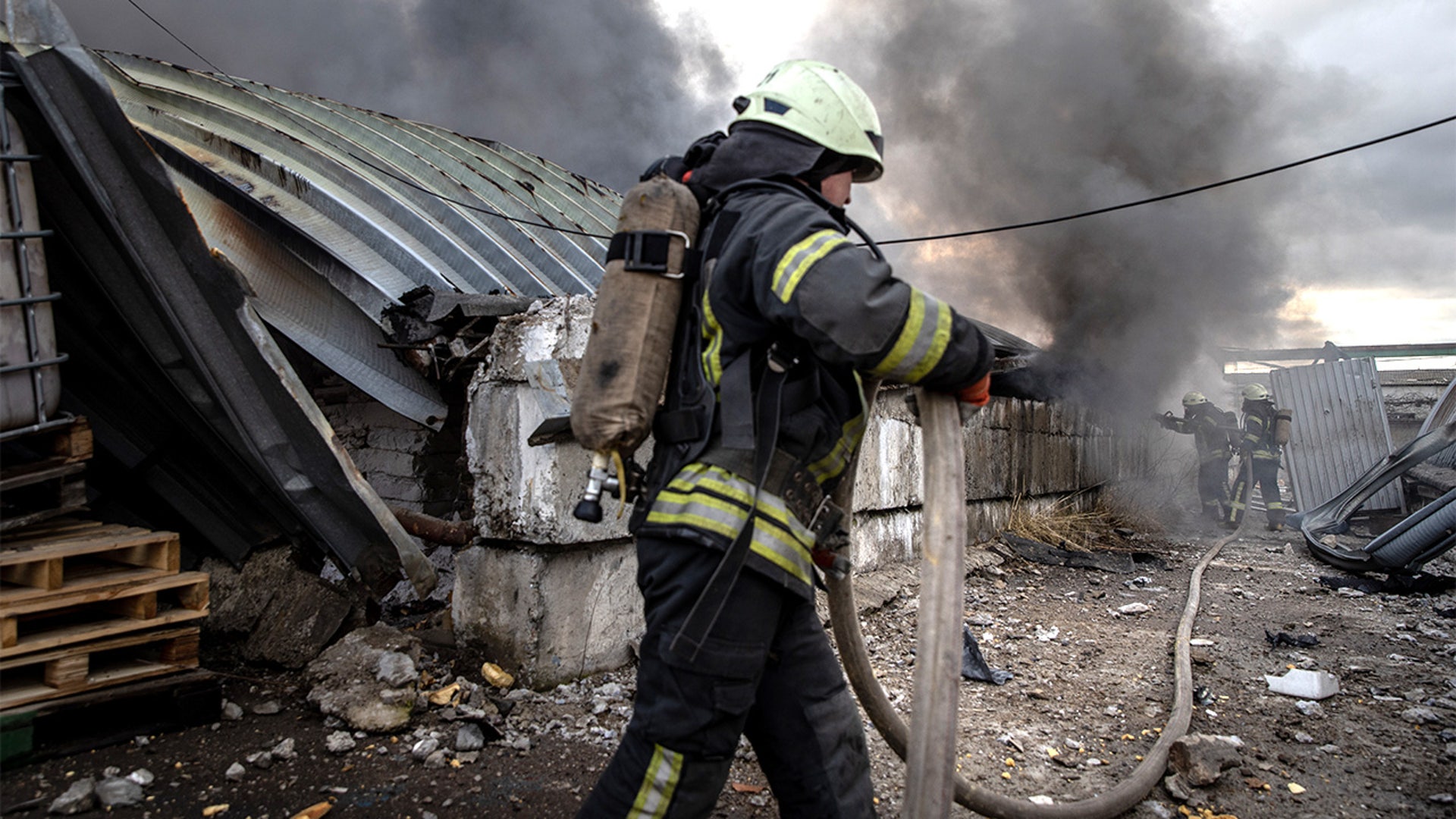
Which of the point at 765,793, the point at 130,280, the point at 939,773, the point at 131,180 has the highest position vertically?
the point at 131,180

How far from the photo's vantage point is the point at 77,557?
109 inches

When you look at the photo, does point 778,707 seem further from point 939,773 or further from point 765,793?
point 765,793

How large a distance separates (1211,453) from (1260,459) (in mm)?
541

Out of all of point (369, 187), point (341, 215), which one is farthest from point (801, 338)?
point (369, 187)

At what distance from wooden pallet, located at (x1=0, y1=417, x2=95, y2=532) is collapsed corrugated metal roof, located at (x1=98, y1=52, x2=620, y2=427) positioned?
4.30ft

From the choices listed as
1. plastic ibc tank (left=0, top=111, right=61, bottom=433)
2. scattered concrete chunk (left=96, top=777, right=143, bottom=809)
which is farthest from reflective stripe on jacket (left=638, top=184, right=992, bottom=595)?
plastic ibc tank (left=0, top=111, right=61, bottom=433)

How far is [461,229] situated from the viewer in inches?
207

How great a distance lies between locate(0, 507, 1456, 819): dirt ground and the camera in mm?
2465

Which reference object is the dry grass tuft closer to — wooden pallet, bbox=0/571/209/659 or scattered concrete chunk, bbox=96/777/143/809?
wooden pallet, bbox=0/571/209/659

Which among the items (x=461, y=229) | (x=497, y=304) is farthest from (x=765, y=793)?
(x=461, y=229)

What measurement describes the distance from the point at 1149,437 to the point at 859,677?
13.1 meters

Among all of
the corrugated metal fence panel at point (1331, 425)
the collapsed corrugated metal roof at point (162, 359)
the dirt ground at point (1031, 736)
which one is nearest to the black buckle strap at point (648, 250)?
the dirt ground at point (1031, 736)

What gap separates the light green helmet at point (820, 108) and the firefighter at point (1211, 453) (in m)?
10.5

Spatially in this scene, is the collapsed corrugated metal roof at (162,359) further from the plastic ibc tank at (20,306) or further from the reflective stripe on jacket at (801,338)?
the reflective stripe on jacket at (801,338)
